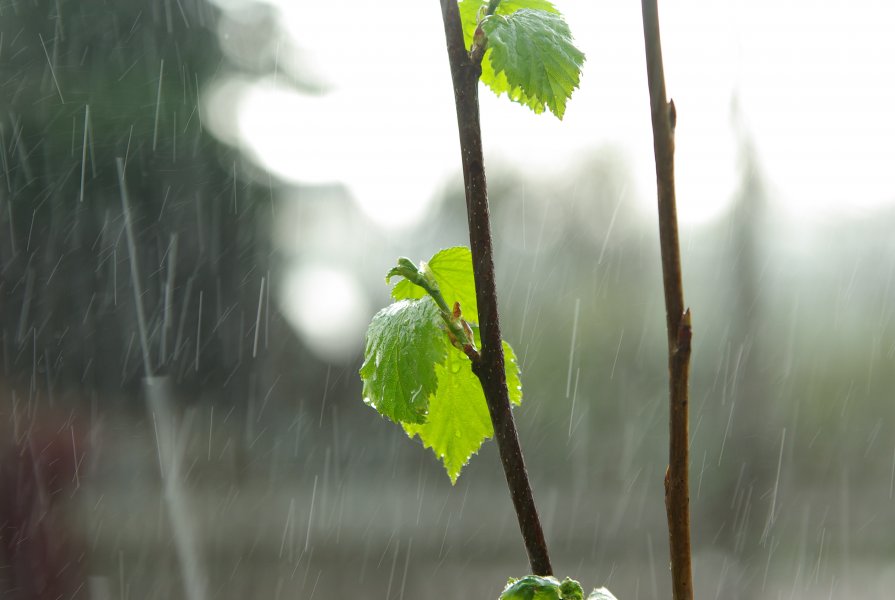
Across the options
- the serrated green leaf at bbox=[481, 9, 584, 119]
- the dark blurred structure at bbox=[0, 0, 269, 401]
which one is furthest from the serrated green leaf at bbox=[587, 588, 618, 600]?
the dark blurred structure at bbox=[0, 0, 269, 401]

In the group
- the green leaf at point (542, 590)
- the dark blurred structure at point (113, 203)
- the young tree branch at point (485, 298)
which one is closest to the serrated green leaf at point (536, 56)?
the young tree branch at point (485, 298)

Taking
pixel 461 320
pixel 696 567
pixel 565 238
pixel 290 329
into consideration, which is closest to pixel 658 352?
pixel 565 238

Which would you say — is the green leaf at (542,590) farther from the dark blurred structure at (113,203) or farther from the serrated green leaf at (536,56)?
the dark blurred structure at (113,203)

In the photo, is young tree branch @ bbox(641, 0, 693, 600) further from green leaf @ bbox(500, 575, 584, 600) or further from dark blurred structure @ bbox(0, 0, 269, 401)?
dark blurred structure @ bbox(0, 0, 269, 401)

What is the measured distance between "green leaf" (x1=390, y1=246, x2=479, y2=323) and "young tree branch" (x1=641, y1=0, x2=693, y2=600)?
0.33 ft

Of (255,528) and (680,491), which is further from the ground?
(680,491)

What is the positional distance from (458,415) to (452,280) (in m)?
0.04

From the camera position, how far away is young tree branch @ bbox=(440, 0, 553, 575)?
0.18m

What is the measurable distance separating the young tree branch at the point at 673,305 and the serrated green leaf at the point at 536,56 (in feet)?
0.21

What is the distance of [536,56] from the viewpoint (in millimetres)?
202

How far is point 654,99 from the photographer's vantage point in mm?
136

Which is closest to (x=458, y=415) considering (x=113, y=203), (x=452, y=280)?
(x=452, y=280)

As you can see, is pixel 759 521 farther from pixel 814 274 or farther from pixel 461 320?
pixel 461 320

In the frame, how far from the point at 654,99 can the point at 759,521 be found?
2.69 meters
